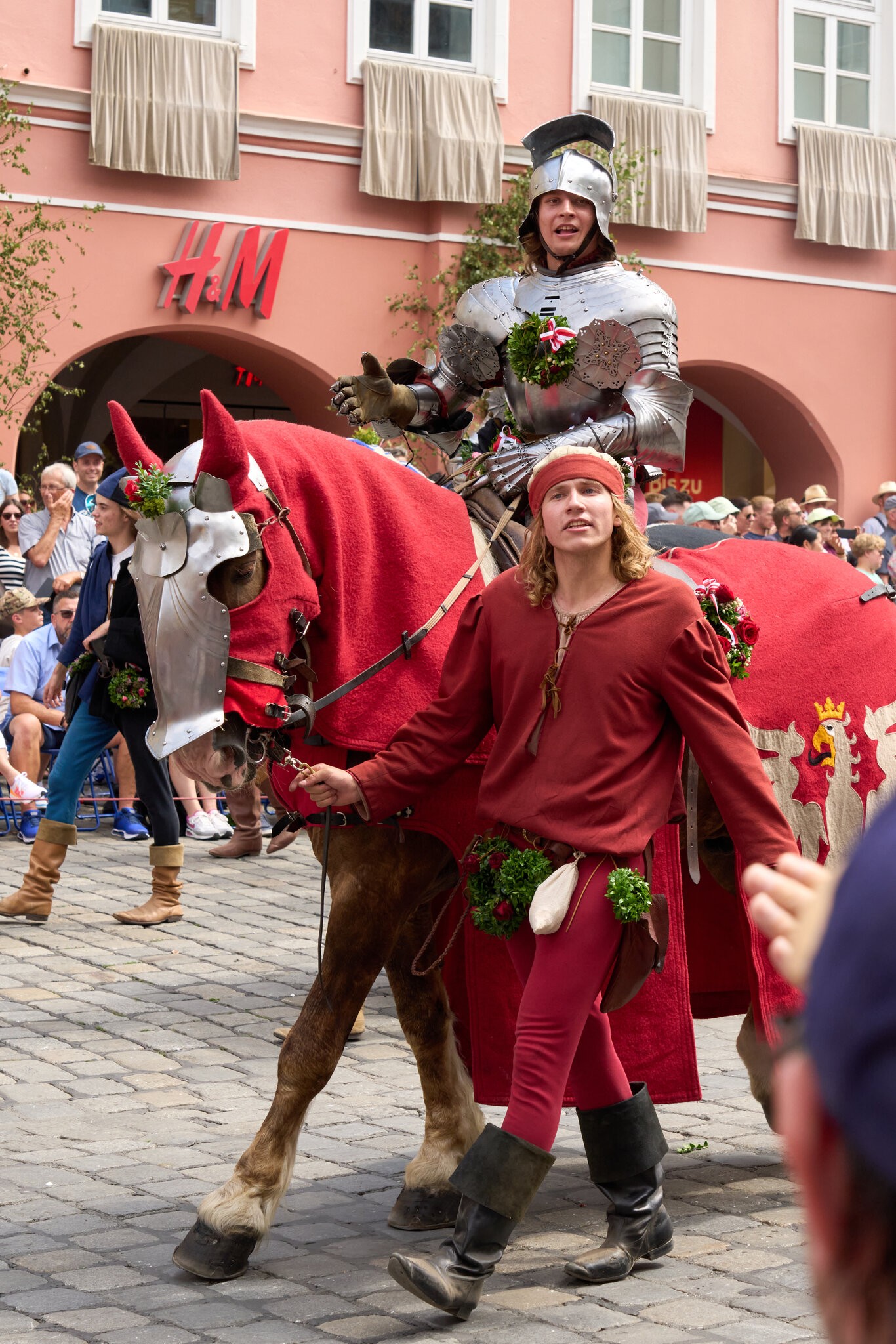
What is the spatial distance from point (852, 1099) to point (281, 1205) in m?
3.86

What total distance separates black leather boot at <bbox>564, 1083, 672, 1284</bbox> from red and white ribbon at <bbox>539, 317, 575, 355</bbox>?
1.94 metres

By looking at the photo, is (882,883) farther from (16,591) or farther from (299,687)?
(16,591)

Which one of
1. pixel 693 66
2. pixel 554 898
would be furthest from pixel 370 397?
pixel 693 66

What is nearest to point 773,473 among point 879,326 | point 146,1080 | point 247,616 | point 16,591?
point 879,326

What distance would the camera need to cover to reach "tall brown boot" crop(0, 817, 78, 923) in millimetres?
8047

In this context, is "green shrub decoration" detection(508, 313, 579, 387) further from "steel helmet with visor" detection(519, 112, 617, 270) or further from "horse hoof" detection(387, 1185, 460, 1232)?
"horse hoof" detection(387, 1185, 460, 1232)

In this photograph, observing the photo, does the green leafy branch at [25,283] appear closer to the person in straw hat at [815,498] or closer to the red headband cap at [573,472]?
the person in straw hat at [815,498]

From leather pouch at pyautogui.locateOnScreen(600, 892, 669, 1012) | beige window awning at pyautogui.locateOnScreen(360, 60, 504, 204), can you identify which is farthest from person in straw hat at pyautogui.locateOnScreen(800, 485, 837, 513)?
leather pouch at pyautogui.locateOnScreen(600, 892, 669, 1012)

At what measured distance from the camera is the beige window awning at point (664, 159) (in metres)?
17.6

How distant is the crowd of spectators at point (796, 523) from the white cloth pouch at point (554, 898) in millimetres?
7673

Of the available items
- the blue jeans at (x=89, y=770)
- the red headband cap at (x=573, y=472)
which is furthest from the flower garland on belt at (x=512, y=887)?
the blue jeans at (x=89, y=770)

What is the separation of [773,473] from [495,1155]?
685 inches

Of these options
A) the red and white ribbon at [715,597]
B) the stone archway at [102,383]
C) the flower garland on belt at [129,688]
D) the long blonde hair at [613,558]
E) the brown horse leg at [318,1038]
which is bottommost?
the brown horse leg at [318,1038]

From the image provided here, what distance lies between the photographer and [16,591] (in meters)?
10.7
